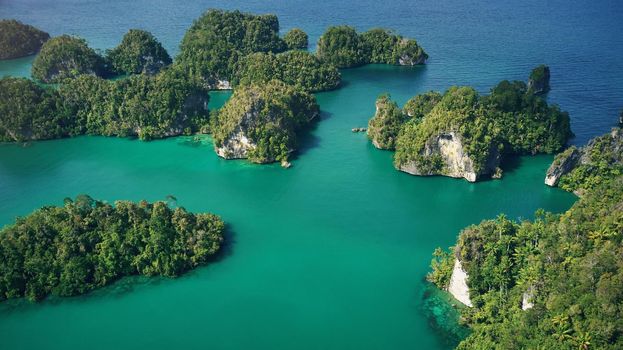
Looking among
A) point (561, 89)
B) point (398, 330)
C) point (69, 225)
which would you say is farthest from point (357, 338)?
point (561, 89)

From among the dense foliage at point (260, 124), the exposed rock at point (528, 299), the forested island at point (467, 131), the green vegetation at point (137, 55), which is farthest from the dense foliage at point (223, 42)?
the exposed rock at point (528, 299)

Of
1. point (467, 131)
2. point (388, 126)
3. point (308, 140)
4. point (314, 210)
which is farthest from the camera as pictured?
point (308, 140)

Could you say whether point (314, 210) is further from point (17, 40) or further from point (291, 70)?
point (17, 40)

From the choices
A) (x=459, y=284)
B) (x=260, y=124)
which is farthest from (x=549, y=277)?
(x=260, y=124)

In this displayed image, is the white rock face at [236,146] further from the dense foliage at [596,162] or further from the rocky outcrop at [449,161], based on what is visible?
the dense foliage at [596,162]

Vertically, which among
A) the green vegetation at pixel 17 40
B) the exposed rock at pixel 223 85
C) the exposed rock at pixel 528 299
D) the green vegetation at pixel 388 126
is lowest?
the exposed rock at pixel 528 299

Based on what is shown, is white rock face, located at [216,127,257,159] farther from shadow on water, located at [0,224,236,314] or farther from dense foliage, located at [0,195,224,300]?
shadow on water, located at [0,224,236,314]
